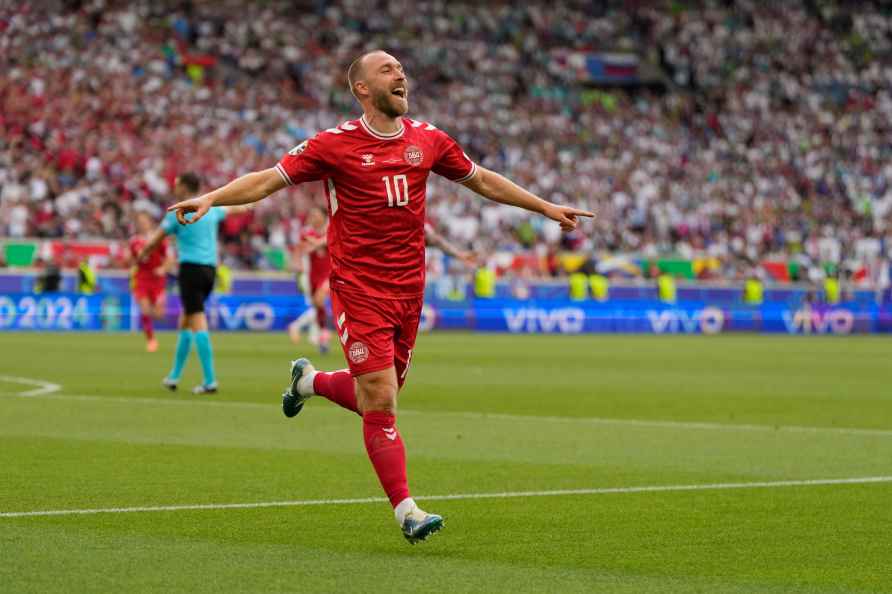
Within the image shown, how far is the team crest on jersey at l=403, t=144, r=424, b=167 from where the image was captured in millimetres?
8094

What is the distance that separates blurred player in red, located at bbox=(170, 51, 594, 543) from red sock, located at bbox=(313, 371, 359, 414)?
0.44m

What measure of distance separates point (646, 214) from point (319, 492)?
127ft

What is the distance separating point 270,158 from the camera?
41.4 metres

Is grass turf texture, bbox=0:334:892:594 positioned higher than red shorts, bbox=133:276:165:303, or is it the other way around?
red shorts, bbox=133:276:165:303

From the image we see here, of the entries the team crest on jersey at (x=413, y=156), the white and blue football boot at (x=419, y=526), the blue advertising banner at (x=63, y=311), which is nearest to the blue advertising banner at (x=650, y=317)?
the blue advertising banner at (x=63, y=311)

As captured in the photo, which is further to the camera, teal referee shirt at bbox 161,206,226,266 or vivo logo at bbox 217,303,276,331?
vivo logo at bbox 217,303,276,331

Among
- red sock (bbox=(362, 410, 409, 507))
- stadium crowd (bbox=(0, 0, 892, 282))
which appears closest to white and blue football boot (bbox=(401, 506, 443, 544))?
red sock (bbox=(362, 410, 409, 507))

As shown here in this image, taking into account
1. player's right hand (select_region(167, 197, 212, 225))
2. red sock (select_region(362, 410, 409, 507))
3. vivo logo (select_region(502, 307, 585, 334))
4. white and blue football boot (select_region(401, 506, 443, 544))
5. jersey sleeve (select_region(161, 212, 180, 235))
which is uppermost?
player's right hand (select_region(167, 197, 212, 225))

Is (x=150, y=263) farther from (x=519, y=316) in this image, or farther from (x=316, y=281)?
(x=519, y=316)

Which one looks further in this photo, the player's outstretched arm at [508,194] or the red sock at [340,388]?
the red sock at [340,388]

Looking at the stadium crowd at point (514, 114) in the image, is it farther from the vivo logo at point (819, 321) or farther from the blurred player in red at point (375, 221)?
the blurred player in red at point (375, 221)

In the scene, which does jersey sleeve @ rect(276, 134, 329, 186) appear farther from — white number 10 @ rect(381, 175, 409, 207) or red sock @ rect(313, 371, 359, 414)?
red sock @ rect(313, 371, 359, 414)

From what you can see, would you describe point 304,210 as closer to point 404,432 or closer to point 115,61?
point 115,61

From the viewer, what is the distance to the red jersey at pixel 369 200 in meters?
7.97
